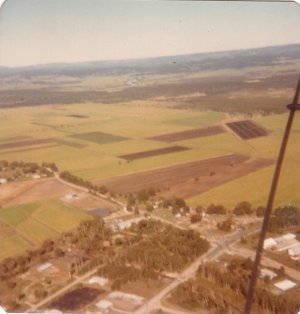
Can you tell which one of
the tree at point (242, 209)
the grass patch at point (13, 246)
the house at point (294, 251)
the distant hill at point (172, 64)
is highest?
the distant hill at point (172, 64)

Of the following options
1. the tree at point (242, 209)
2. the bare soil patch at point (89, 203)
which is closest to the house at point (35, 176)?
the bare soil patch at point (89, 203)

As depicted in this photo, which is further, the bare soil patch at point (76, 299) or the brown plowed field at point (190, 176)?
the brown plowed field at point (190, 176)

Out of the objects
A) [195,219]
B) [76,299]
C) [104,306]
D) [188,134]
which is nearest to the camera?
[104,306]

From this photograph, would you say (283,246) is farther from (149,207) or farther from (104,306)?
(104,306)

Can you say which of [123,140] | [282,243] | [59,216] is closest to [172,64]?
[123,140]

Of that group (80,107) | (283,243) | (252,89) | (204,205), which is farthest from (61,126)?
(283,243)

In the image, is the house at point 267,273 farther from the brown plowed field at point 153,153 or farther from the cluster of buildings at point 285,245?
the brown plowed field at point 153,153
